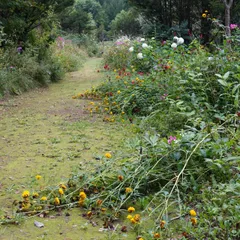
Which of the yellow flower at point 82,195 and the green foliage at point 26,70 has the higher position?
the yellow flower at point 82,195

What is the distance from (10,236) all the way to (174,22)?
13143 millimetres

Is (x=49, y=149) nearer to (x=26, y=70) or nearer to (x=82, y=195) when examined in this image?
(x=82, y=195)

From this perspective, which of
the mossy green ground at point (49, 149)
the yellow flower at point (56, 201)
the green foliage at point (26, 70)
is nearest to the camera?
the mossy green ground at point (49, 149)

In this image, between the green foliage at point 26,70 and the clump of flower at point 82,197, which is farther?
the green foliage at point 26,70

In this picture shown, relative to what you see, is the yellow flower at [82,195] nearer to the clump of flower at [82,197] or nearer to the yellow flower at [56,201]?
the clump of flower at [82,197]

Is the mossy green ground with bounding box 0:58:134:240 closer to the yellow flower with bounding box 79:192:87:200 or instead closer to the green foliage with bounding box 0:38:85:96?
the yellow flower with bounding box 79:192:87:200

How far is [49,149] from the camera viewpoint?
3922mm

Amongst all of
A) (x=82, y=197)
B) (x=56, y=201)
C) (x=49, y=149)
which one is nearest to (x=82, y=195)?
(x=82, y=197)

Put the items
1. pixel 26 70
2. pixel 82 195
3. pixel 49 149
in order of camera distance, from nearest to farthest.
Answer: pixel 82 195
pixel 49 149
pixel 26 70

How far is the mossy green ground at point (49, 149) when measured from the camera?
7.41ft

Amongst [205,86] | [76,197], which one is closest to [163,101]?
[205,86]

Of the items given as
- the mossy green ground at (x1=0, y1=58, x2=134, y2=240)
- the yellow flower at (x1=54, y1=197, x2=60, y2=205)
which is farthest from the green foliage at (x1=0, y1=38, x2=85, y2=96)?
the yellow flower at (x1=54, y1=197, x2=60, y2=205)

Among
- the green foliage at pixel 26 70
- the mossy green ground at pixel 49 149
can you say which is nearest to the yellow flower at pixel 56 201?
the mossy green ground at pixel 49 149

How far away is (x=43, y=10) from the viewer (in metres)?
9.41
